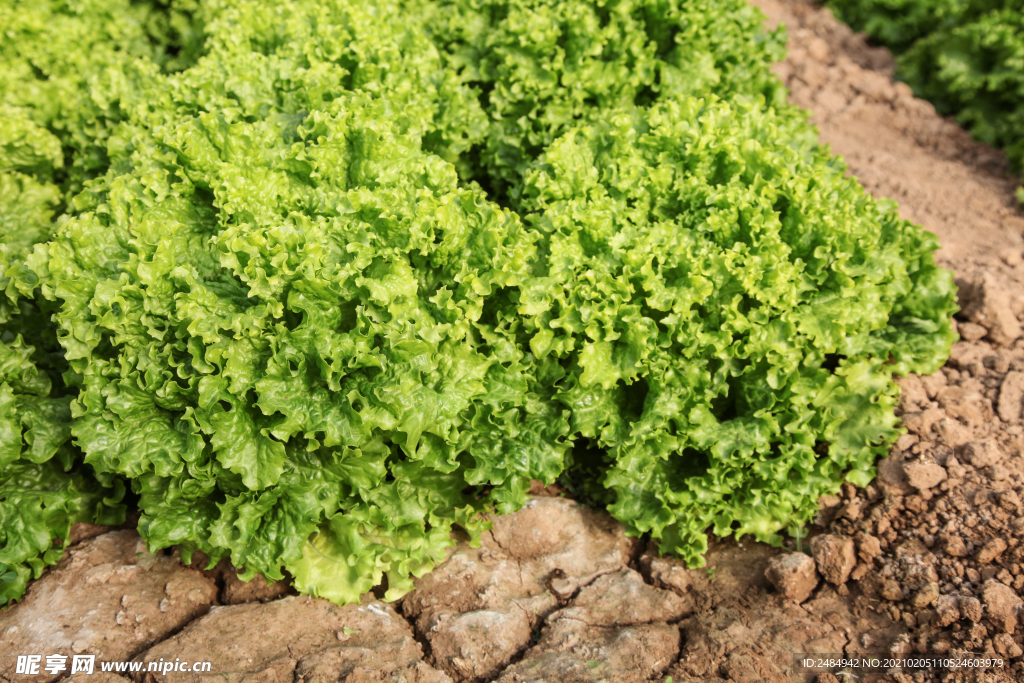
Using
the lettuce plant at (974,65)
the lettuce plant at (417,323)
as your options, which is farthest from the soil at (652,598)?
the lettuce plant at (974,65)

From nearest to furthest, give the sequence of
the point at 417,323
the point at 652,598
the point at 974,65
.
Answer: the point at 417,323
the point at 652,598
the point at 974,65

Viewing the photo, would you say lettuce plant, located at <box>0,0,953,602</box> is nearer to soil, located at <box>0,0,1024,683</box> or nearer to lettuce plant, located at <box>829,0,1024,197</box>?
soil, located at <box>0,0,1024,683</box>

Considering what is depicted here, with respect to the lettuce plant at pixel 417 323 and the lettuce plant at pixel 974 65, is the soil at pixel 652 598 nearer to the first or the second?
the lettuce plant at pixel 417 323

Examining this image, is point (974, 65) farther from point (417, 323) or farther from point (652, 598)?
point (417, 323)

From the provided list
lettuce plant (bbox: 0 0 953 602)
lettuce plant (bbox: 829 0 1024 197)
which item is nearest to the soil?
lettuce plant (bbox: 0 0 953 602)

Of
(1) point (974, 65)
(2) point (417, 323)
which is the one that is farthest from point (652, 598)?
(1) point (974, 65)

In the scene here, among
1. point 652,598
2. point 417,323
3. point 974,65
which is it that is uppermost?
point 974,65
